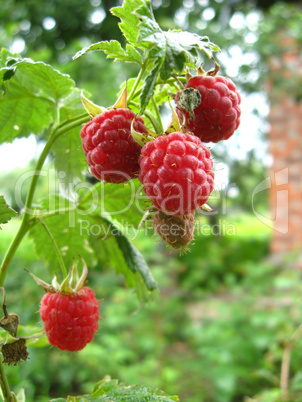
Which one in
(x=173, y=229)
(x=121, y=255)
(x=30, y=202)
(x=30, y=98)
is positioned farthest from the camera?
(x=121, y=255)

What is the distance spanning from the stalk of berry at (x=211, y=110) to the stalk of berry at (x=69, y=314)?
339 mm

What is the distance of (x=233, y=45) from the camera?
4293mm

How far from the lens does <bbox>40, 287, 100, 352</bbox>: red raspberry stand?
0.70m

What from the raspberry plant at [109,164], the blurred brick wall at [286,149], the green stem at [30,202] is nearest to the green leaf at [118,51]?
the raspberry plant at [109,164]

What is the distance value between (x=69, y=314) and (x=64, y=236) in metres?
0.22

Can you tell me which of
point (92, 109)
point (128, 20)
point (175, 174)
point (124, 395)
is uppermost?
point (128, 20)

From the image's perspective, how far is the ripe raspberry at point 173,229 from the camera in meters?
0.58

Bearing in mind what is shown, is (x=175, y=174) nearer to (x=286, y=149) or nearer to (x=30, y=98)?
(x=30, y=98)

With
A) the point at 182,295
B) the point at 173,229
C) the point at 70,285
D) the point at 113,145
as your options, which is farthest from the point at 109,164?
the point at 182,295

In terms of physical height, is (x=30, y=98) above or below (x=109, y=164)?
above

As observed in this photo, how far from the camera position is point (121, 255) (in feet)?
3.05

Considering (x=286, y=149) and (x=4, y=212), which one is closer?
(x=4, y=212)

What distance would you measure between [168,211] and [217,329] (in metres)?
2.88

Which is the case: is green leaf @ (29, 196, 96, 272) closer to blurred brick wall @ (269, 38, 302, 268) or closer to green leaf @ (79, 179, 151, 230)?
green leaf @ (79, 179, 151, 230)
